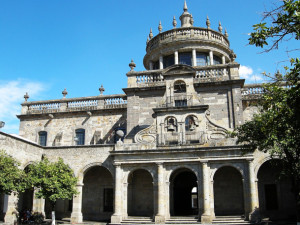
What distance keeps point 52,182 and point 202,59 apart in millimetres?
18413

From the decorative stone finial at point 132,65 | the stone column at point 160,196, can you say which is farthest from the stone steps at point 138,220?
the decorative stone finial at point 132,65

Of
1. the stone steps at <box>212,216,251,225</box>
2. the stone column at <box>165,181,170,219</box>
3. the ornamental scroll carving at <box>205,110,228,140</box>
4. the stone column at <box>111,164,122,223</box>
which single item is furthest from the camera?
the ornamental scroll carving at <box>205,110,228,140</box>

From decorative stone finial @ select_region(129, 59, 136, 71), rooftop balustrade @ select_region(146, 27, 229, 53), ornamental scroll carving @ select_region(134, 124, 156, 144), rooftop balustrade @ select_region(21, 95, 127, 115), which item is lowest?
ornamental scroll carving @ select_region(134, 124, 156, 144)

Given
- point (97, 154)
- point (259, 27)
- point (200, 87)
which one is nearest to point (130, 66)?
point (200, 87)

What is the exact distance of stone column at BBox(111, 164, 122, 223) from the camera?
78.2 ft

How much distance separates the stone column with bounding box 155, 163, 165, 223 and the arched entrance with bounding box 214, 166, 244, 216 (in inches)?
177

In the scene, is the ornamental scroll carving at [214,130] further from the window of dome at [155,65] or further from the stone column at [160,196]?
the window of dome at [155,65]

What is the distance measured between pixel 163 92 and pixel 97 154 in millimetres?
7427

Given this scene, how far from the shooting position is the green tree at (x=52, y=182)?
23188mm

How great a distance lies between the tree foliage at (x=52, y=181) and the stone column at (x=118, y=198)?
3.08 metres

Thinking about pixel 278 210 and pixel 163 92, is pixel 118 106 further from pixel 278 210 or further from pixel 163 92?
pixel 278 210

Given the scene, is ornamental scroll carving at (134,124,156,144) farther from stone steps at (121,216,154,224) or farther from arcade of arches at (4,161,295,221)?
stone steps at (121,216,154,224)

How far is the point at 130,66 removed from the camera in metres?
29.9

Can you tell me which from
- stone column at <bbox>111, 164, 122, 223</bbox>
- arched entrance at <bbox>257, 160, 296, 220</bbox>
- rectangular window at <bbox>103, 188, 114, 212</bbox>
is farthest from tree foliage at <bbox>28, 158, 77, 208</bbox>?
arched entrance at <bbox>257, 160, 296, 220</bbox>
